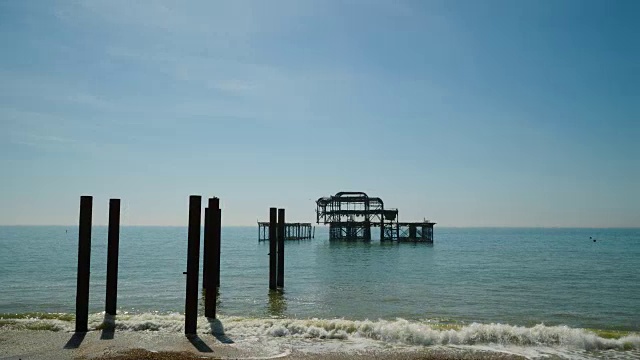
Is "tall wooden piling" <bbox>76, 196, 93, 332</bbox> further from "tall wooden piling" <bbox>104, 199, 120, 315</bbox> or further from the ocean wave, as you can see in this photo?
"tall wooden piling" <bbox>104, 199, 120, 315</bbox>

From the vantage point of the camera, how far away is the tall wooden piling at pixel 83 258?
12.2m

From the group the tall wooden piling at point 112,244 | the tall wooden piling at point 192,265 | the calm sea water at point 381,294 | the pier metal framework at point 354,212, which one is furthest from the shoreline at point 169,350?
the pier metal framework at point 354,212

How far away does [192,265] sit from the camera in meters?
12.0

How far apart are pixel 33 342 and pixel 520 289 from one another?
22.2 metres

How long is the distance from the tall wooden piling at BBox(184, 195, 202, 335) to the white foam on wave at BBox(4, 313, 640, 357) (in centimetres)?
55

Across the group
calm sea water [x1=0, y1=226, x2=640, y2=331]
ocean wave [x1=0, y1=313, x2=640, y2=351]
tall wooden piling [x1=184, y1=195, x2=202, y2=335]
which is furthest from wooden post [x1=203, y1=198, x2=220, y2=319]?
calm sea water [x1=0, y1=226, x2=640, y2=331]

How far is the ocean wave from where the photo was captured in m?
12.0

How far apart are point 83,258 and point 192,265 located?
281cm

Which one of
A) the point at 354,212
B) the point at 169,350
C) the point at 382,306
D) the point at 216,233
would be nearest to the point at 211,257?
the point at 216,233

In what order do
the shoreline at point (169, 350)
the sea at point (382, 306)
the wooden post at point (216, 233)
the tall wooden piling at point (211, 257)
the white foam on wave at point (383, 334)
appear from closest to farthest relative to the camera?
the shoreline at point (169, 350)
the white foam on wave at point (383, 334)
the sea at point (382, 306)
the tall wooden piling at point (211, 257)
the wooden post at point (216, 233)

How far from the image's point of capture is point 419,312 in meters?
18.0

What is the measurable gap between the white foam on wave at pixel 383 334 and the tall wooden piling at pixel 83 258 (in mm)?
571

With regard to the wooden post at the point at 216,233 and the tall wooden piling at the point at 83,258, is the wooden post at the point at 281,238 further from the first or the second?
the tall wooden piling at the point at 83,258

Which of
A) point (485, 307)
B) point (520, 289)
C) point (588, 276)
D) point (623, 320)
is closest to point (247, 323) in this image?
point (485, 307)
